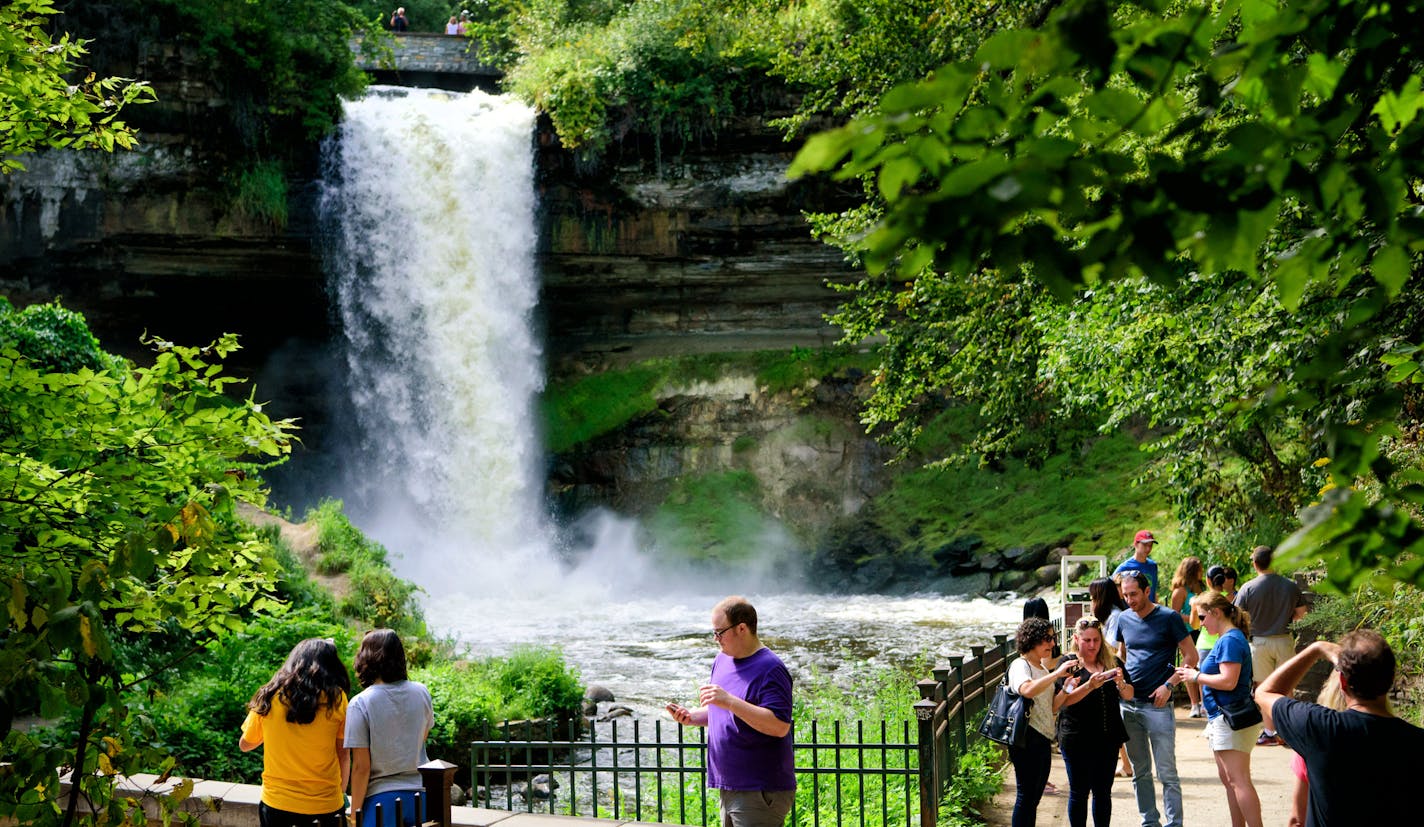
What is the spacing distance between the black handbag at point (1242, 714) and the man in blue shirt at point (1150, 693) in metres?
0.31

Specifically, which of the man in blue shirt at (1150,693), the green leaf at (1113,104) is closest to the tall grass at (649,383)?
the man in blue shirt at (1150,693)

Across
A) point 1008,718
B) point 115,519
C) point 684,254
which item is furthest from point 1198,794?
point 684,254

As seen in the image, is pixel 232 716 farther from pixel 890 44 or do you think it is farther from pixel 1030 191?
pixel 890 44

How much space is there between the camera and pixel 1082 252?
1.71 m

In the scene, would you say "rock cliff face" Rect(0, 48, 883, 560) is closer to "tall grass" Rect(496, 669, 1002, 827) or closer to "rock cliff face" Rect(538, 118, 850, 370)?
"rock cliff face" Rect(538, 118, 850, 370)

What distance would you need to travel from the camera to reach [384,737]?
553 cm

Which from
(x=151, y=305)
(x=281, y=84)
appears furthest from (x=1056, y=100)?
(x=151, y=305)

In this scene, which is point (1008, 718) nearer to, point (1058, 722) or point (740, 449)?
point (1058, 722)

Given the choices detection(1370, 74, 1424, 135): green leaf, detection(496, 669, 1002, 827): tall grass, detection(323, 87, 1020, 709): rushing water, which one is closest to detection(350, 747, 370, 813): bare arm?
detection(496, 669, 1002, 827): tall grass

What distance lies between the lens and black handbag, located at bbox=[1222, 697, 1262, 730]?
646 centimetres

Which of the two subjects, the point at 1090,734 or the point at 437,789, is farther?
the point at 1090,734

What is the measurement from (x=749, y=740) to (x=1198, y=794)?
451 centimetres

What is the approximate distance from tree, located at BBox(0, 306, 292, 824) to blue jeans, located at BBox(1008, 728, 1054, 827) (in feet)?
13.1

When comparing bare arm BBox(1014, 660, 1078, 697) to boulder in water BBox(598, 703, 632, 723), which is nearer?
bare arm BBox(1014, 660, 1078, 697)
